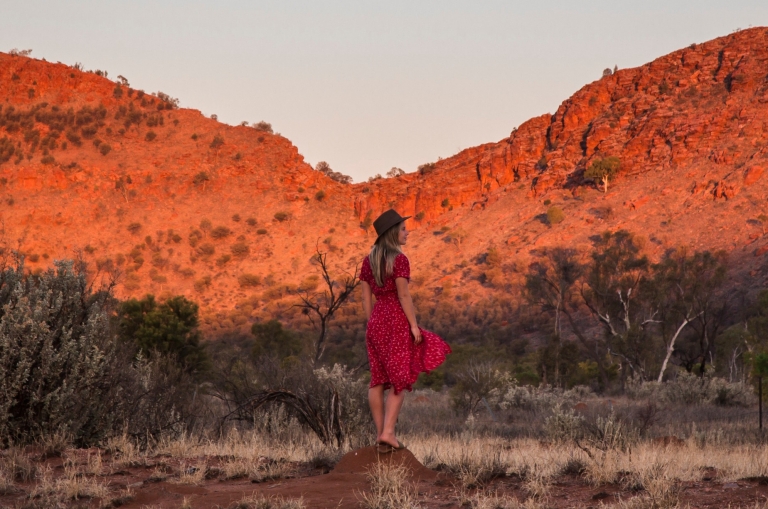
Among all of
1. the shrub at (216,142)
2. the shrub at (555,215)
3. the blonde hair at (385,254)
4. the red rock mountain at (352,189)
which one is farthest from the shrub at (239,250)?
the blonde hair at (385,254)

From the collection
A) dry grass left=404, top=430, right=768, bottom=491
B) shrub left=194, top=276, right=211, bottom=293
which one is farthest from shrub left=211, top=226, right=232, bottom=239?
dry grass left=404, top=430, right=768, bottom=491

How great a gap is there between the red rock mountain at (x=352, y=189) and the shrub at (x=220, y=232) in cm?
15

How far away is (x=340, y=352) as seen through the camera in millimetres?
39875

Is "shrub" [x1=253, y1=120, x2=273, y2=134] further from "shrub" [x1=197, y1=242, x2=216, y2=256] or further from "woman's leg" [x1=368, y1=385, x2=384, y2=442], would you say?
"woman's leg" [x1=368, y1=385, x2=384, y2=442]

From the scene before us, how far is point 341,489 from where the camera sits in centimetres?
539

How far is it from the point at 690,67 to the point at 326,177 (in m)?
29.6

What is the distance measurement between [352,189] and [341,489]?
60.8 m

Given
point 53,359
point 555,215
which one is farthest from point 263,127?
point 53,359

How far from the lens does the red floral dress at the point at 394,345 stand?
6.12m

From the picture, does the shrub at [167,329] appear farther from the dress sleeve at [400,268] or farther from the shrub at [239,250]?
the shrub at [239,250]

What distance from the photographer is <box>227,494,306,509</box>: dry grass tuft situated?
15.5 feet

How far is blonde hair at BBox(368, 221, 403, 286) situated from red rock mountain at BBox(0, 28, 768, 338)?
123 feet

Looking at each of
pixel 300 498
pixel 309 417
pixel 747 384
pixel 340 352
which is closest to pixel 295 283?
pixel 340 352

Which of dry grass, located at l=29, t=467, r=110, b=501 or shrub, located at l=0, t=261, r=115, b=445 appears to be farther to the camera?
shrub, located at l=0, t=261, r=115, b=445
